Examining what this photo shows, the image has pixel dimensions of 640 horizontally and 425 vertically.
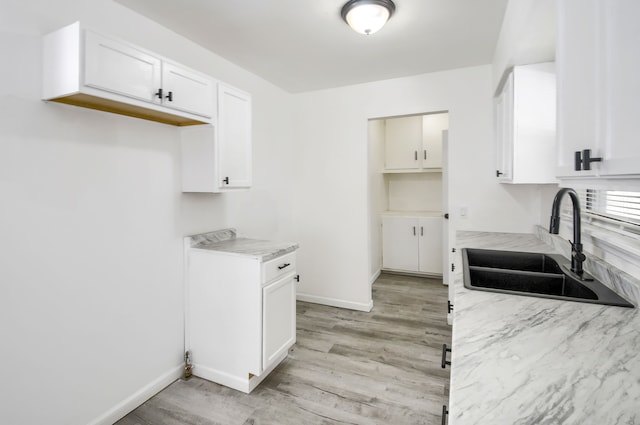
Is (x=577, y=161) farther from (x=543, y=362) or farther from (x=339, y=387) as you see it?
(x=339, y=387)

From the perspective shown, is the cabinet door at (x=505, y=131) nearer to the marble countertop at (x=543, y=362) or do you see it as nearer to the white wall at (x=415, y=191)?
the marble countertop at (x=543, y=362)

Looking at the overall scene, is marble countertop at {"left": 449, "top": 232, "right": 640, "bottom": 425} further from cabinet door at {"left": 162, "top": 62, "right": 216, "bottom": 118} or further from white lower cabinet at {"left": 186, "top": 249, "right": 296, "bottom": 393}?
cabinet door at {"left": 162, "top": 62, "right": 216, "bottom": 118}

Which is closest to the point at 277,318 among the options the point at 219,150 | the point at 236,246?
the point at 236,246

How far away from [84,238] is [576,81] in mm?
2325

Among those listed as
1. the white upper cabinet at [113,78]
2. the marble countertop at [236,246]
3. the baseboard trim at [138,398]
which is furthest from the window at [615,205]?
the baseboard trim at [138,398]

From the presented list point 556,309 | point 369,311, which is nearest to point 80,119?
point 556,309

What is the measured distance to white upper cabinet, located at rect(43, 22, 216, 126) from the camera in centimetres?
148

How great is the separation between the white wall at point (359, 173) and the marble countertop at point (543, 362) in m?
1.89

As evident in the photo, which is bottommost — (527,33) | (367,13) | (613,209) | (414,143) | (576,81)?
(613,209)

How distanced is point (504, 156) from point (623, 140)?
1842mm

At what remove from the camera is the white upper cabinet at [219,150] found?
224cm

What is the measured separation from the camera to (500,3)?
1.98m

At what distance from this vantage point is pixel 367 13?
1.95 meters

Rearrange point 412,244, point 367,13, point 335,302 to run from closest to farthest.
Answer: point 367,13 → point 335,302 → point 412,244
